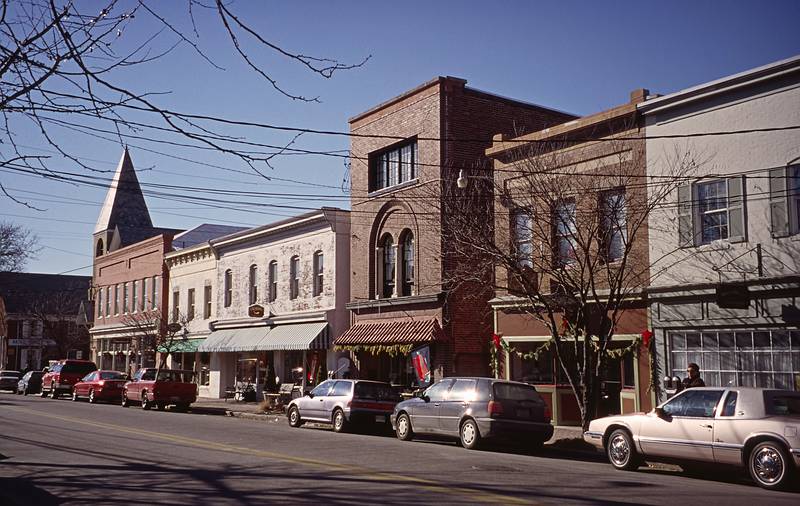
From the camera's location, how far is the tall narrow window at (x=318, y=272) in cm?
3431

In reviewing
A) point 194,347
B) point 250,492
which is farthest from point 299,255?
point 250,492

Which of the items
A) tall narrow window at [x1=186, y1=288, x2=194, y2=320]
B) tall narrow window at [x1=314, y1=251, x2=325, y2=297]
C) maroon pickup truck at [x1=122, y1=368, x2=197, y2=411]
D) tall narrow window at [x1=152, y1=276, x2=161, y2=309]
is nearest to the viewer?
maroon pickup truck at [x1=122, y1=368, x2=197, y2=411]

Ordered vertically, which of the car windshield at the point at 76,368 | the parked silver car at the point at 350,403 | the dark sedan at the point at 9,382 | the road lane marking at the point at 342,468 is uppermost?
the car windshield at the point at 76,368

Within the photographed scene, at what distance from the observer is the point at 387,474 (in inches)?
505

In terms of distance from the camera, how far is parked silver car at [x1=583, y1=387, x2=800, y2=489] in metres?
12.5

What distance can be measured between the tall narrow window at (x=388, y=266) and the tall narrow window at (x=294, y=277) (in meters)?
5.84

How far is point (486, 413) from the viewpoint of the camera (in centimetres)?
1803

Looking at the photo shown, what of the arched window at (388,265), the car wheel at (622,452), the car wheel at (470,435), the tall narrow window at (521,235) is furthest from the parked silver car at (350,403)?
the car wheel at (622,452)

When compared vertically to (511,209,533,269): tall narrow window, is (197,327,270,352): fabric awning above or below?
below

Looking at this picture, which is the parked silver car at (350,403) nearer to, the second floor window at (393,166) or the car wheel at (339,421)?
the car wheel at (339,421)

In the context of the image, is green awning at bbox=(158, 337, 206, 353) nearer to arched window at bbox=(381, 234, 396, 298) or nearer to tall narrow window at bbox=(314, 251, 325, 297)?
tall narrow window at bbox=(314, 251, 325, 297)

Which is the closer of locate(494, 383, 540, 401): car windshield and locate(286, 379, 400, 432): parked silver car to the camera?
locate(494, 383, 540, 401): car windshield

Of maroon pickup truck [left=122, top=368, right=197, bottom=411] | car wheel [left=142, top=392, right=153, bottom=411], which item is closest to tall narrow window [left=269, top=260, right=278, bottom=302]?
maroon pickup truck [left=122, top=368, right=197, bottom=411]

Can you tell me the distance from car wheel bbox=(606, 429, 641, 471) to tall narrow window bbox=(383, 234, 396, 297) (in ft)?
52.9
